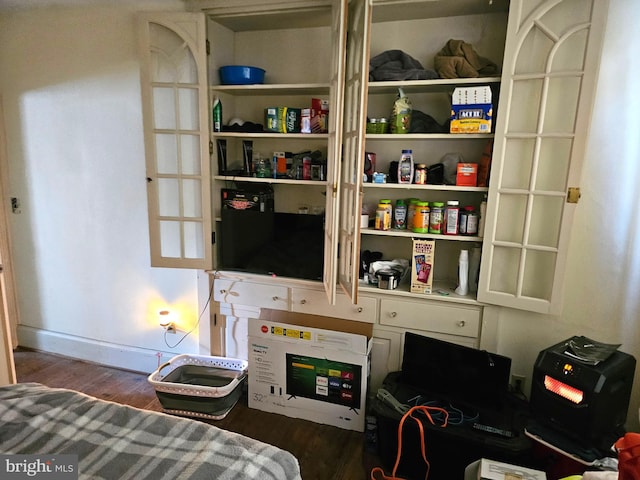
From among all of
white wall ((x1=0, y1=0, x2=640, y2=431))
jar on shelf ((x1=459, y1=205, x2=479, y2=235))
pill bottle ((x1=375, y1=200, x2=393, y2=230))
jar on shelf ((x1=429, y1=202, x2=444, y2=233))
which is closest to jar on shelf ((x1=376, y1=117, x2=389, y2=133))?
pill bottle ((x1=375, y1=200, x2=393, y2=230))

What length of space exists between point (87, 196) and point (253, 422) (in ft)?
6.30

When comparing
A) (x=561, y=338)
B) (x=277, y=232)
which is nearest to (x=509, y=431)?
(x=561, y=338)

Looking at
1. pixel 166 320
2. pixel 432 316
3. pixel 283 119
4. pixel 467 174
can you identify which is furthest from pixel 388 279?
pixel 166 320

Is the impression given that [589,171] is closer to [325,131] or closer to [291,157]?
[325,131]

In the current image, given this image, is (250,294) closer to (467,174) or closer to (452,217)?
Result: (452,217)

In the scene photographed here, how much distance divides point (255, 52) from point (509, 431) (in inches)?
99.6

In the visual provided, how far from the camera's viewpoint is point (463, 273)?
2178 mm

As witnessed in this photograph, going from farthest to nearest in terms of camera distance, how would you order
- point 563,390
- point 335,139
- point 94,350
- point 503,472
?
point 94,350 < point 335,139 < point 563,390 < point 503,472

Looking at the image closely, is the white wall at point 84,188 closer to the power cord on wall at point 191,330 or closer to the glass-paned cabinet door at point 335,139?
the power cord on wall at point 191,330

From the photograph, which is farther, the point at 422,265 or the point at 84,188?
the point at 84,188

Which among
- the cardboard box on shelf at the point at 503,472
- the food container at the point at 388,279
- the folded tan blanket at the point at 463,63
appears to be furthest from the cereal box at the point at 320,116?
the cardboard box on shelf at the point at 503,472

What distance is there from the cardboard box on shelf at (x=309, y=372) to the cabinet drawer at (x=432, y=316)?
206 millimetres

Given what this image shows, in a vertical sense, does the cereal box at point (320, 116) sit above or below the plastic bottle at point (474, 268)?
above

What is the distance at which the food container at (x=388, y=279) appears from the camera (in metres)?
2.25
